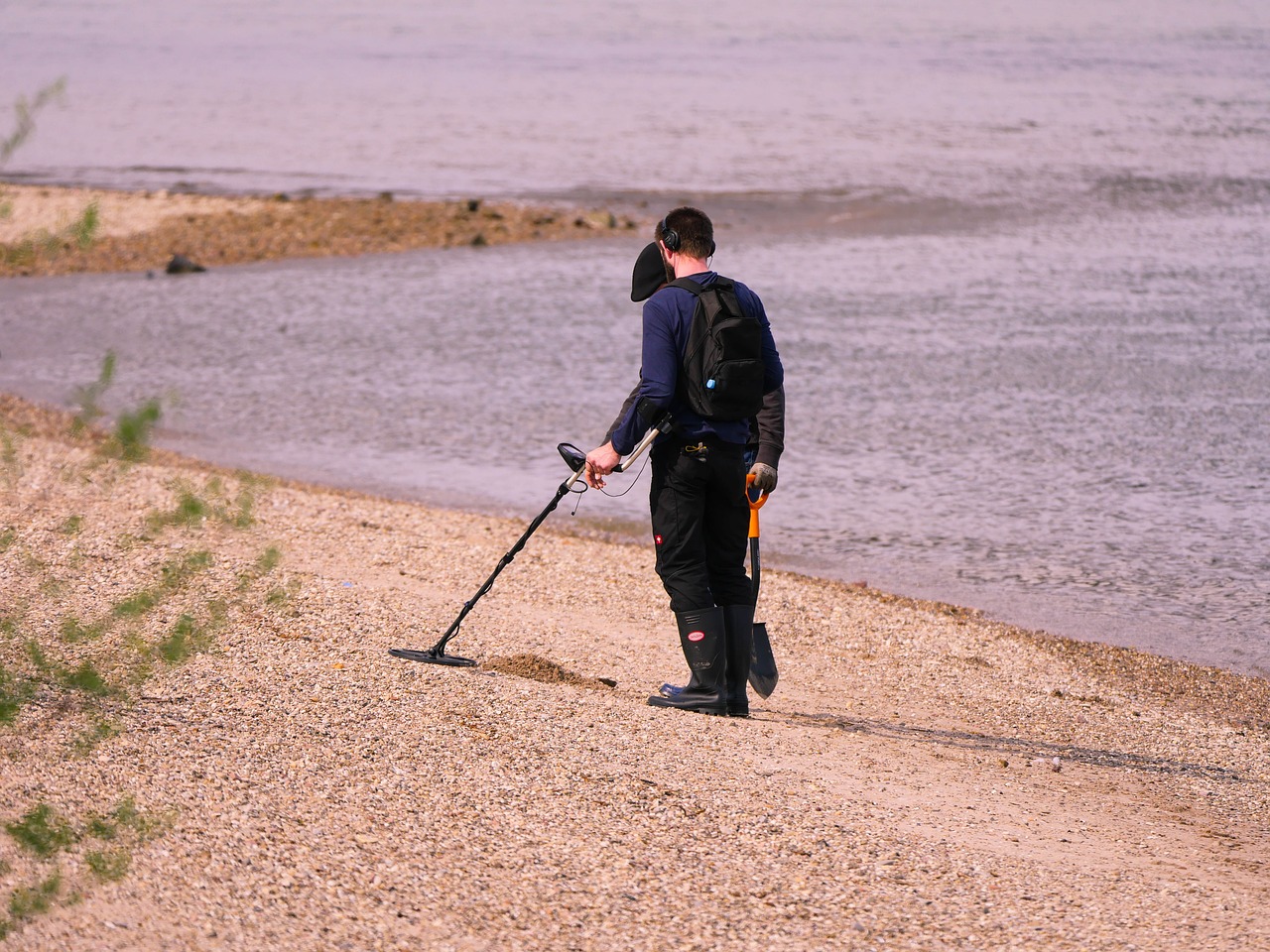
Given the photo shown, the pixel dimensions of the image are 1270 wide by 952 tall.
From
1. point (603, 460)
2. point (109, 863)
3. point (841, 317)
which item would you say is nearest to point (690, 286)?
point (603, 460)

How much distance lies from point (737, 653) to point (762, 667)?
208 millimetres

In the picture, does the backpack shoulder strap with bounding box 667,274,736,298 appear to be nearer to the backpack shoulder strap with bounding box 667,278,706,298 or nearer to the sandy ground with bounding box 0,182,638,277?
the backpack shoulder strap with bounding box 667,278,706,298

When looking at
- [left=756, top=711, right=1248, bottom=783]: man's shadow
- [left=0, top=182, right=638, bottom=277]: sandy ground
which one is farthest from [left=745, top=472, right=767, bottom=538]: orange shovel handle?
[left=0, top=182, right=638, bottom=277]: sandy ground

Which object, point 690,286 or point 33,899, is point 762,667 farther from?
point 33,899

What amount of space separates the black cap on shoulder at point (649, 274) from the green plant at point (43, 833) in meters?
2.86

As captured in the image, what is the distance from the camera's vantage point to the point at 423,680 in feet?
18.6

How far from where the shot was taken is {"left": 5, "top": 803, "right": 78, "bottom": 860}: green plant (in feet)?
11.7

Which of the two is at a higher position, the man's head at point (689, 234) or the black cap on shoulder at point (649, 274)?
the man's head at point (689, 234)

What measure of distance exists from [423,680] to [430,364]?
863 cm

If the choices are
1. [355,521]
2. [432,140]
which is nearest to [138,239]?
[432,140]

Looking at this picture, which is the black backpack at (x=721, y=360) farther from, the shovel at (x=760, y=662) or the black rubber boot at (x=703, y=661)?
the black rubber boot at (x=703, y=661)

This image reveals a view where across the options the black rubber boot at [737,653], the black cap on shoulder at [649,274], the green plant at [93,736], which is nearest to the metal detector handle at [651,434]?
the black cap on shoulder at [649,274]

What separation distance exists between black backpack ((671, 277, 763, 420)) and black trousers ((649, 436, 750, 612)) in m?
0.17

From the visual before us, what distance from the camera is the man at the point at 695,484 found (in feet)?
18.0
